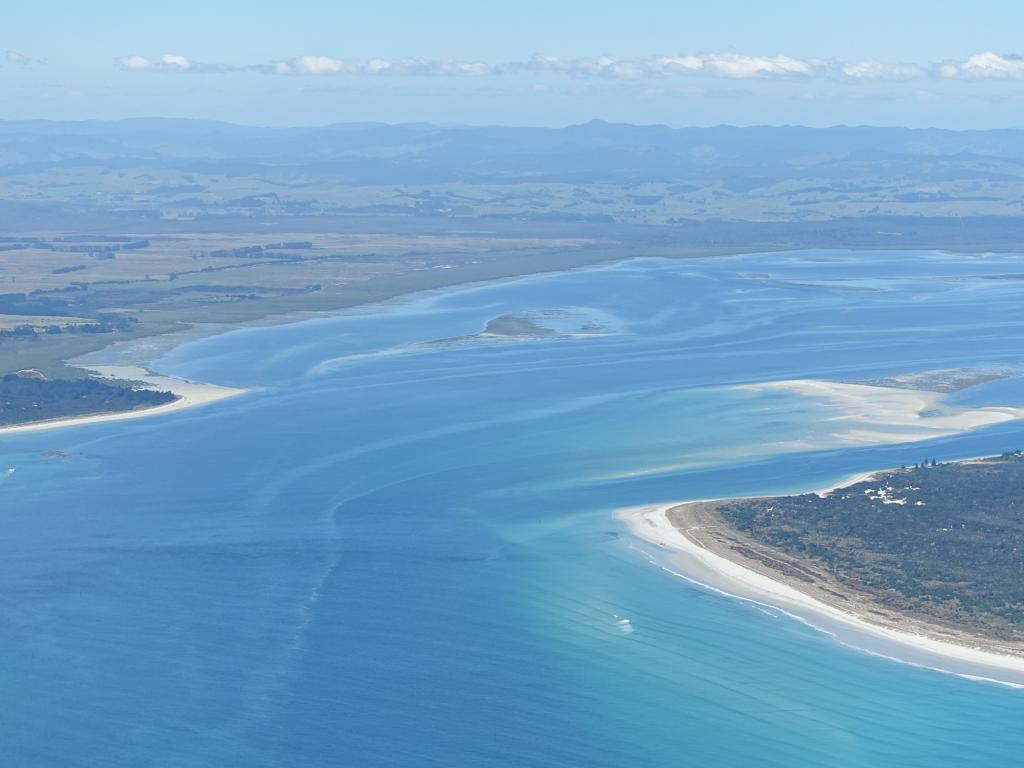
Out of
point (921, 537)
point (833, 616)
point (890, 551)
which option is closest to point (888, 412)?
point (921, 537)

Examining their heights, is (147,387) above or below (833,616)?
above

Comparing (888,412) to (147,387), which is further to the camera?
(147,387)

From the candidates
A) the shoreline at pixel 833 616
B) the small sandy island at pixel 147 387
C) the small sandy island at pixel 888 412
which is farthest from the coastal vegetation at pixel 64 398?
the shoreline at pixel 833 616

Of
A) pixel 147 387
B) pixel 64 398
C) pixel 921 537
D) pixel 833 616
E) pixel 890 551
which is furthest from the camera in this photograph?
pixel 147 387

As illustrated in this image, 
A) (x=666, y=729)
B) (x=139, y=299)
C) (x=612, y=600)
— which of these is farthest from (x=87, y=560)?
(x=139, y=299)

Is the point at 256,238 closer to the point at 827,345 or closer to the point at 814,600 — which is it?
the point at 827,345

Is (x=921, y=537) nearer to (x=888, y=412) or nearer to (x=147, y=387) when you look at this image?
(x=888, y=412)

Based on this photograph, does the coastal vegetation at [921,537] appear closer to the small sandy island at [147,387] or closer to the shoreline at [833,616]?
the shoreline at [833,616]
